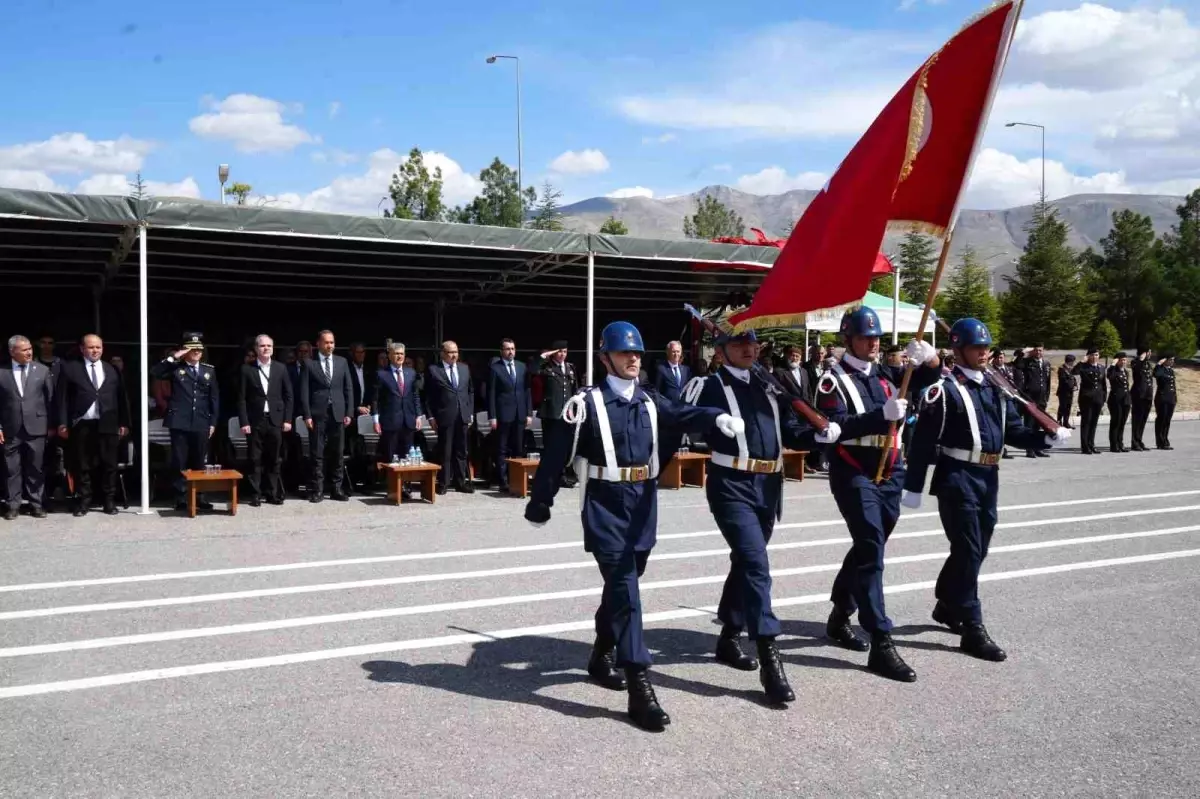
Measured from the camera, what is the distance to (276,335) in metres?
18.5

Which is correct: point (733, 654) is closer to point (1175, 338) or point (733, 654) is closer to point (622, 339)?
point (622, 339)

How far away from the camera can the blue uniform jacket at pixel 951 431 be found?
6422mm

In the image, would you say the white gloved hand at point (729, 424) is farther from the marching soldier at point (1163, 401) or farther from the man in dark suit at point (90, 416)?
the marching soldier at point (1163, 401)

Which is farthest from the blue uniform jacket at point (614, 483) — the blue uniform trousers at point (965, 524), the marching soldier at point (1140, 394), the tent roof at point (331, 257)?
the marching soldier at point (1140, 394)

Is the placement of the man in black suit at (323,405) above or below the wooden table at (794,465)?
above

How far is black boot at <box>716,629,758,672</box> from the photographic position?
5973 millimetres

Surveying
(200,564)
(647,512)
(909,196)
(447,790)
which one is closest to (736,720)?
(647,512)

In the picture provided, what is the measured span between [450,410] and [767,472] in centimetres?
808

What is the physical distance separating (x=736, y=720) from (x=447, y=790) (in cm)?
161

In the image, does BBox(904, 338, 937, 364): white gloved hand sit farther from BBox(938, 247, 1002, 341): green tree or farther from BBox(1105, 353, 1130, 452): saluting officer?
BBox(938, 247, 1002, 341): green tree

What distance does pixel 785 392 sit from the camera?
19.7ft

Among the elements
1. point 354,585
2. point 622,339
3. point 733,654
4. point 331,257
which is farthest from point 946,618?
point 331,257

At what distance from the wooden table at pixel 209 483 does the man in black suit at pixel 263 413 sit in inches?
26.5

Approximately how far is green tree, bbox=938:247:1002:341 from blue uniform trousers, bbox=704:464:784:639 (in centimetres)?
4017
